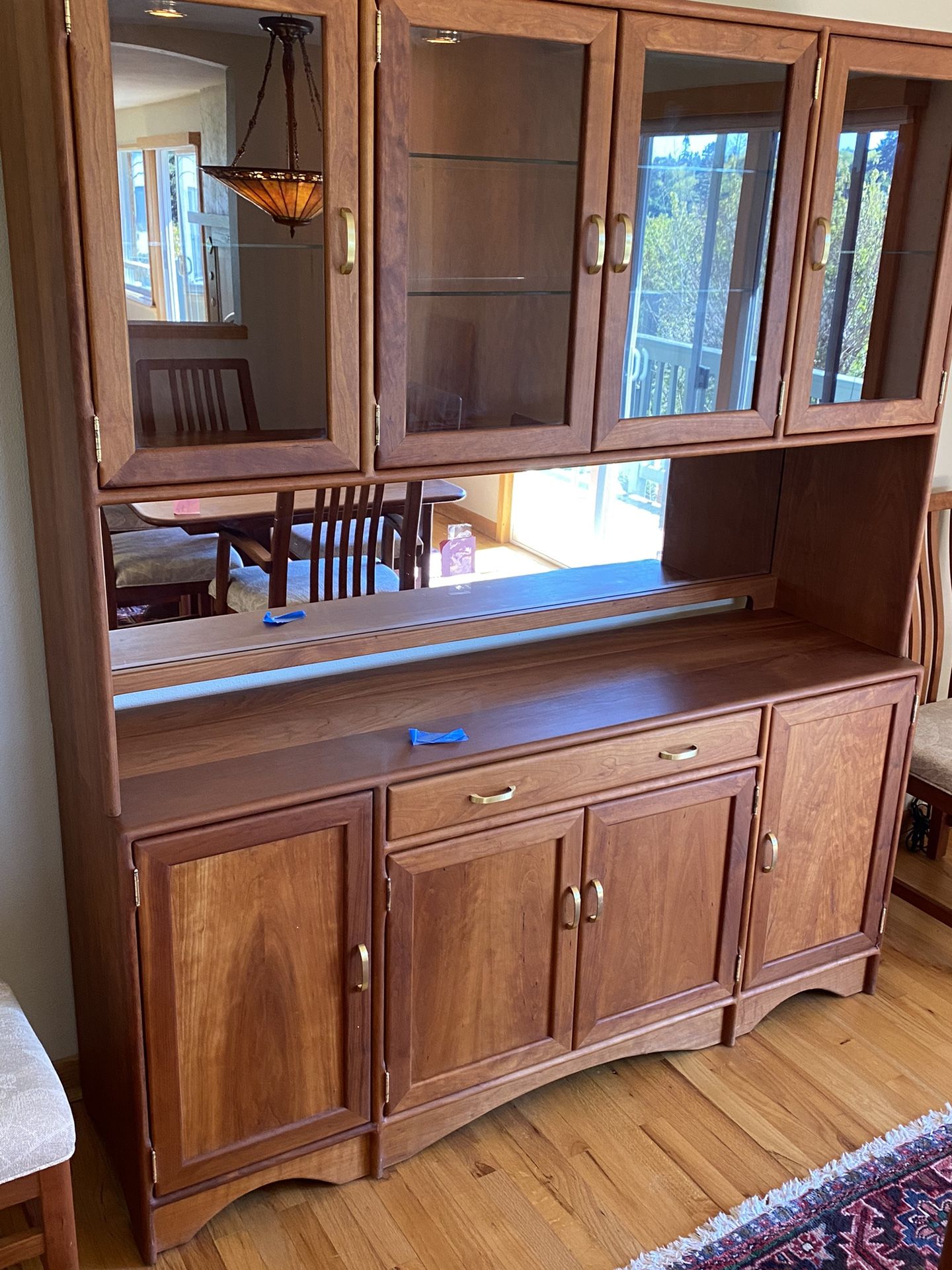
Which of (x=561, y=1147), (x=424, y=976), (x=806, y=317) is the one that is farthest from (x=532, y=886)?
(x=806, y=317)

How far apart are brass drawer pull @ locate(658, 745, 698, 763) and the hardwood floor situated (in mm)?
679

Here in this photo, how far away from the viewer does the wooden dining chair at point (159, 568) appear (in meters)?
1.77

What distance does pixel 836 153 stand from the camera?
1.94 metres

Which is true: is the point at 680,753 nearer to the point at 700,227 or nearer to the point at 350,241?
the point at 700,227

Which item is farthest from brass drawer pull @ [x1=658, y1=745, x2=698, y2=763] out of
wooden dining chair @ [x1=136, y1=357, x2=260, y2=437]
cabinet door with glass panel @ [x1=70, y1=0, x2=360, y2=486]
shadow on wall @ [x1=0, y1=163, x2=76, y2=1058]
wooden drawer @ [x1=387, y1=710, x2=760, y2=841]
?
shadow on wall @ [x1=0, y1=163, x2=76, y2=1058]

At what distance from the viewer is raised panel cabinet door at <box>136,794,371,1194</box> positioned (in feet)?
5.55

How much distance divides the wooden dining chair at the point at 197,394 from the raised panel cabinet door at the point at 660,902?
90 cm

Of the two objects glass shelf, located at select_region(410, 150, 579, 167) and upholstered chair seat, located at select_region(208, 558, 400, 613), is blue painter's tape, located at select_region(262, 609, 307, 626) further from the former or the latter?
glass shelf, located at select_region(410, 150, 579, 167)

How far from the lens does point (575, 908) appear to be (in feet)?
6.64

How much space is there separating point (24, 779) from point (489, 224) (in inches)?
46.5

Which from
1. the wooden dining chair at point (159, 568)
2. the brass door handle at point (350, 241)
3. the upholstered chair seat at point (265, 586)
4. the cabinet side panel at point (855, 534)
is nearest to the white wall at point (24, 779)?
the wooden dining chair at point (159, 568)

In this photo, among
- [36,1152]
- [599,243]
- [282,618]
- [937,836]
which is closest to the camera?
[36,1152]

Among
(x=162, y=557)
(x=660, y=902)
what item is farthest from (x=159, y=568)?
(x=660, y=902)

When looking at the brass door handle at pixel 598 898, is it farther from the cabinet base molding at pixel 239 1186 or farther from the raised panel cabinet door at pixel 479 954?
the cabinet base molding at pixel 239 1186
